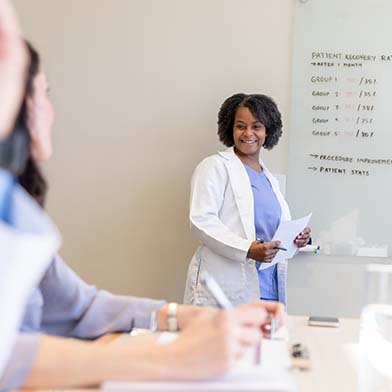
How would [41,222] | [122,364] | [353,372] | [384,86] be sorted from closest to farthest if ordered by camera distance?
1. [41,222]
2. [122,364]
3. [353,372]
4. [384,86]

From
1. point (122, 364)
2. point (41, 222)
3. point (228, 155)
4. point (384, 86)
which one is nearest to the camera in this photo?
point (41, 222)

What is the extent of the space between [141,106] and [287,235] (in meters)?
0.97

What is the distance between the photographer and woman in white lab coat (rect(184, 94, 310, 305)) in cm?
239

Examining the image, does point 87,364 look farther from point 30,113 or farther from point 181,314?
point 181,314

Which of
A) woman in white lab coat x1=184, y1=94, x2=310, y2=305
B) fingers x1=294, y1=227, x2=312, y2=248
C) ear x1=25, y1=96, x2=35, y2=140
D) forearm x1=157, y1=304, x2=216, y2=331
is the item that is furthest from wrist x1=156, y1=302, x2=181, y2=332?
fingers x1=294, y1=227, x2=312, y2=248

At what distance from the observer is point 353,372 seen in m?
1.28

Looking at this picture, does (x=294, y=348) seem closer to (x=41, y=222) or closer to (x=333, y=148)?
(x=41, y=222)

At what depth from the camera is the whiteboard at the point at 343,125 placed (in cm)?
272

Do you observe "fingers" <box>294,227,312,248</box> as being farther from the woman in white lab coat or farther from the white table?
the white table

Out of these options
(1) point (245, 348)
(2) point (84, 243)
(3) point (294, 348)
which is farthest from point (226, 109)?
(1) point (245, 348)

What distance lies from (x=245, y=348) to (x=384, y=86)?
2115mm

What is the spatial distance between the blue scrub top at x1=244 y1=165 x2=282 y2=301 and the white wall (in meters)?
0.27

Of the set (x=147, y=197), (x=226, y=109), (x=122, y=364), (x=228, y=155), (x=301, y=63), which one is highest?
(x=301, y=63)

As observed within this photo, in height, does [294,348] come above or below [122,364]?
below
